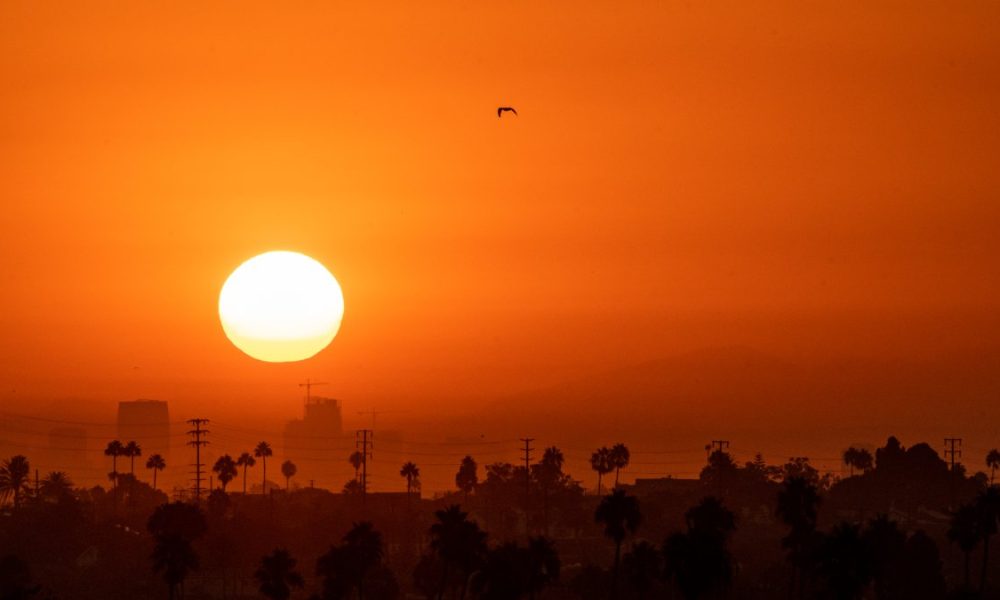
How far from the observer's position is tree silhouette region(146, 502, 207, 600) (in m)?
158

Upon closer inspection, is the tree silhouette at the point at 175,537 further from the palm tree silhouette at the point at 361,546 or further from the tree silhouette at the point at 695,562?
the tree silhouette at the point at 695,562

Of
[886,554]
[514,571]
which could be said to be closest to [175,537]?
[514,571]

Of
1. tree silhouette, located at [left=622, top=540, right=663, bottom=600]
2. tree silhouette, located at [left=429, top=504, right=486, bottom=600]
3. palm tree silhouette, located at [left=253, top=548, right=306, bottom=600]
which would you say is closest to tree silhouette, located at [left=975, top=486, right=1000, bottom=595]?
tree silhouette, located at [left=622, top=540, right=663, bottom=600]

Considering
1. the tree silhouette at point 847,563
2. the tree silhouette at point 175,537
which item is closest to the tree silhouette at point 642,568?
the tree silhouette at point 847,563

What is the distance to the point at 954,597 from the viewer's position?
160000mm

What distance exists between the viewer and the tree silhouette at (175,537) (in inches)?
6206

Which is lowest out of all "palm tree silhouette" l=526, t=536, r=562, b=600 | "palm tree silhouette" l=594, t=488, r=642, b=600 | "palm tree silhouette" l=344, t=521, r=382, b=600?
"palm tree silhouette" l=526, t=536, r=562, b=600

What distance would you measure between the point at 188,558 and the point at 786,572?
8109 centimetres

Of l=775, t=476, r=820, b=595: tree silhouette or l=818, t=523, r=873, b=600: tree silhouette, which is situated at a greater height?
l=775, t=476, r=820, b=595: tree silhouette

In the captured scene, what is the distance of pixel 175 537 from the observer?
15825 cm

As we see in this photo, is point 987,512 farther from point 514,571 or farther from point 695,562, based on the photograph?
point 514,571

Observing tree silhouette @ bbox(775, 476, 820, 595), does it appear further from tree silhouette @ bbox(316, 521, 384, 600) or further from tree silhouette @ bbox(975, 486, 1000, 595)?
tree silhouette @ bbox(316, 521, 384, 600)

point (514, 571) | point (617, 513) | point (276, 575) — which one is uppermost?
point (617, 513)

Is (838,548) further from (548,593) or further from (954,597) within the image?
(548,593)
